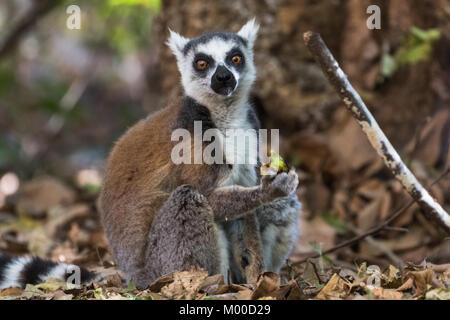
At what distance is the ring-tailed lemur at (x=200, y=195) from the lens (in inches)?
184

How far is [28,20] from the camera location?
10.6 metres

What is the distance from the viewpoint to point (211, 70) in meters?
5.27

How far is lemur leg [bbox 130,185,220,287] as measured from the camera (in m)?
4.64

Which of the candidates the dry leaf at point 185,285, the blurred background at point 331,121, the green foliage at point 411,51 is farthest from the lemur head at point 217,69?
the green foliage at point 411,51

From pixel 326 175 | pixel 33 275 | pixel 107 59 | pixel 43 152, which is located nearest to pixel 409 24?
pixel 326 175

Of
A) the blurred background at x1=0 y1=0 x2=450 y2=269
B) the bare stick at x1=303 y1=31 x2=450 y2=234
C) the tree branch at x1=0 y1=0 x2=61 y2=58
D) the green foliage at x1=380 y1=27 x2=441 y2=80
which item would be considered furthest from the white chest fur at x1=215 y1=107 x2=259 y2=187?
the tree branch at x1=0 y1=0 x2=61 y2=58

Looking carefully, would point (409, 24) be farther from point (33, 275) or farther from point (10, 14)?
point (10, 14)

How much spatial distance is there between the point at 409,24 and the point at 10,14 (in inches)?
466

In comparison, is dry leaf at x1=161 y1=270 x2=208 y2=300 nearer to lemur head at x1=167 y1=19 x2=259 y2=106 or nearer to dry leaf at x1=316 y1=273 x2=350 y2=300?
dry leaf at x1=316 y1=273 x2=350 y2=300

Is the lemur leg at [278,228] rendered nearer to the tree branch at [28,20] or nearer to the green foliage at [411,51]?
the green foliage at [411,51]

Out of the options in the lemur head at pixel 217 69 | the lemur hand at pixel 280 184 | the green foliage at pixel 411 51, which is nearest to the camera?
the lemur hand at pixel 280 184

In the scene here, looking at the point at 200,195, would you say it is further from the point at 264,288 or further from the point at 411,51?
the point at 411,51

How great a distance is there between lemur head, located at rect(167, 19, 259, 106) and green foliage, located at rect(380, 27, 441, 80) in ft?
10.2

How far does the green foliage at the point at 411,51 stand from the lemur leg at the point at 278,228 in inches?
136
